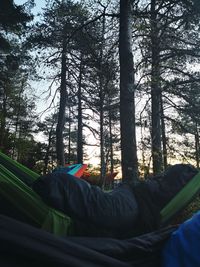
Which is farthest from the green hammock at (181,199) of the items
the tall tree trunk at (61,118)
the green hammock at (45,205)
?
the tall tree trunk at (61,118)

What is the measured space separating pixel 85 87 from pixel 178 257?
1521 centimetres

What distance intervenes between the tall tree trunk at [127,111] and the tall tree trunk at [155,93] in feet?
4.11

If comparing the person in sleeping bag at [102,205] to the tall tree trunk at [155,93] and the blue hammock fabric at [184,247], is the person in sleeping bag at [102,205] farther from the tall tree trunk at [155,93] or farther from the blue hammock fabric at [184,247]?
the tall tree trunk at [155,93]

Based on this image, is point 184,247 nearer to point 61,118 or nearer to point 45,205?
point 45,205

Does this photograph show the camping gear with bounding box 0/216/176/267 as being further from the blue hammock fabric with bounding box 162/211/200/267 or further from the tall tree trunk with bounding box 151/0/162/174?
the tall tree trunk with bounding box 151/0/162/174

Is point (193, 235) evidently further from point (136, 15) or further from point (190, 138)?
point (190, 138)

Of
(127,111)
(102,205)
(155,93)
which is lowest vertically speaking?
(102,205)

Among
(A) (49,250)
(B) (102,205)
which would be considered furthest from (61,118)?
(A) (49,250)

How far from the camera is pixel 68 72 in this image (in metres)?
16.7

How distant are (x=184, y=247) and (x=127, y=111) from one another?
17.3ft

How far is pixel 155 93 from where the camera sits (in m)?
10.2

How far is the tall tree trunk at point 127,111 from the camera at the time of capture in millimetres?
6535

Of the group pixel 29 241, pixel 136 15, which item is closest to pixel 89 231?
pixel 29 241

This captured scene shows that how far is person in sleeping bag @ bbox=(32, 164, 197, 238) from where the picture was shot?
1715mm
